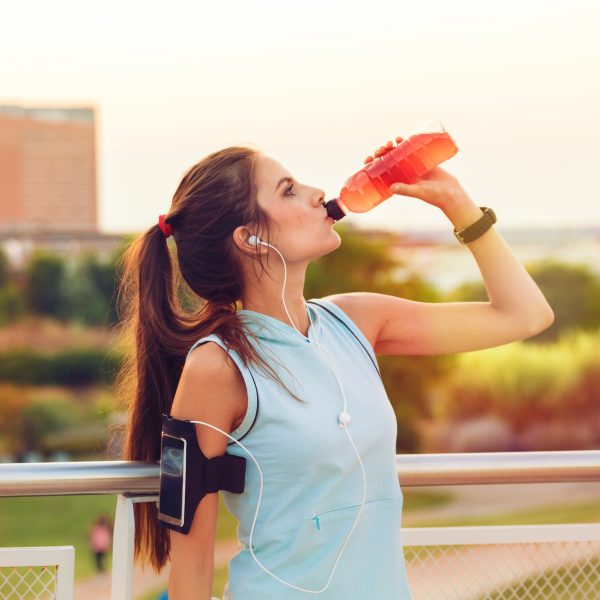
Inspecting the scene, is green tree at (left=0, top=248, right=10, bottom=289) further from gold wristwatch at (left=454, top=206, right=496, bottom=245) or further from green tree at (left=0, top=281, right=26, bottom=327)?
gold wristwatch at (left=454, top=206, right=496, bottom=245)

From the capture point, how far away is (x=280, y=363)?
2092 mm

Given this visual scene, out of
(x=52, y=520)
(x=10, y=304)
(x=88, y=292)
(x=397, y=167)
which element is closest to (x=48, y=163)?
(x=88, y=292)

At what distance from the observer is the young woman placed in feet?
6.57

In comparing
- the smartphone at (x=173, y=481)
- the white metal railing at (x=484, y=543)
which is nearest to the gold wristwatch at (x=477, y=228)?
the white metal railing at (x=484, y=543)

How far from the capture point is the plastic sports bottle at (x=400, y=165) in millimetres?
2340

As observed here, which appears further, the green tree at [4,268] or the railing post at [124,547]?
the green tree at [4,268]

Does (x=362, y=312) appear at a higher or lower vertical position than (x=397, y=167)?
lower

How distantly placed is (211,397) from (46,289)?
177 ft

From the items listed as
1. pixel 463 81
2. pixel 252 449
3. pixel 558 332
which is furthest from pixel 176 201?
pixel 463 81

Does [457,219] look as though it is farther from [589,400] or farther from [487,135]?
[487,135]

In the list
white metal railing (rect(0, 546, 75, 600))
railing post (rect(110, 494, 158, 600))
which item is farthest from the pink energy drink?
white metal railing (rect(0, 546, 75, 600))

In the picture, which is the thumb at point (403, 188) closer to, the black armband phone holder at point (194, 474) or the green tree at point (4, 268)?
the black armband phone holder at point (194, 474)

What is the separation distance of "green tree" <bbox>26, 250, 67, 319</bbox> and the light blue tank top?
52.9 meters

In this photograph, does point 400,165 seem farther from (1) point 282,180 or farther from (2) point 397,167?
(1) point 282,180
